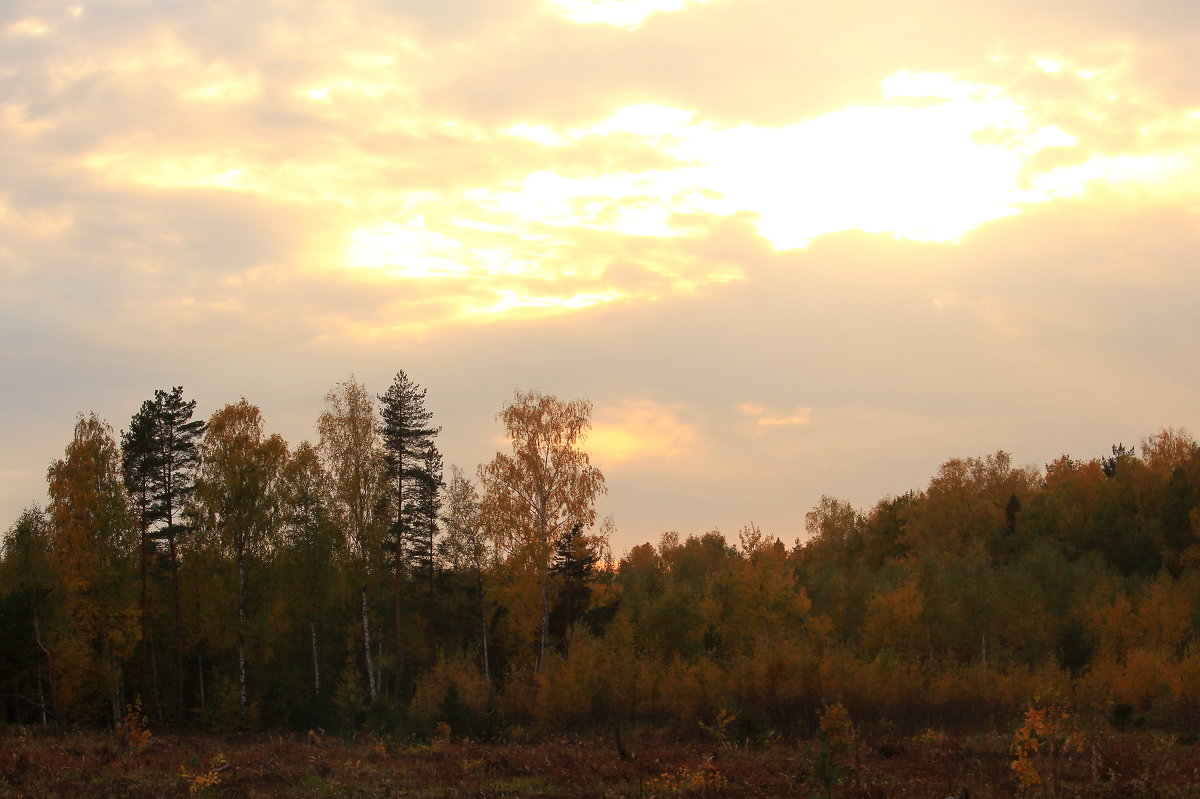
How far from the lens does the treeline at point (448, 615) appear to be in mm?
42969

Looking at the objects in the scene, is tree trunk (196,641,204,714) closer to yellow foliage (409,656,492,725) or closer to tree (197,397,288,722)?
tree (197,397,288,722)

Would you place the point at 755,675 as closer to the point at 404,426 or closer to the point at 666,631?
the point at 666,631

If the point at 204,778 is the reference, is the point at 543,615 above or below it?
above

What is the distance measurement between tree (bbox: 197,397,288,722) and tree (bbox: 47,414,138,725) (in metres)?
4.23

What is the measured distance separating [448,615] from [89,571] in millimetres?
18878

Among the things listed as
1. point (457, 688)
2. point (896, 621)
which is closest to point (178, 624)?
point (457, 688)

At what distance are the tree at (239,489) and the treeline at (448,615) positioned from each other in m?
0.11

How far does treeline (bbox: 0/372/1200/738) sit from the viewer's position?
43.0 m

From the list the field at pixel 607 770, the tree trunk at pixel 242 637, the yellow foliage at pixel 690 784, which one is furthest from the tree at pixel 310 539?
the yellow foliage at pixel 690 784

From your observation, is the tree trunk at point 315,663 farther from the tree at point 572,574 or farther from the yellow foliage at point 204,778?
the yellow foliage at point 204,778

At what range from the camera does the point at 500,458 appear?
172ft

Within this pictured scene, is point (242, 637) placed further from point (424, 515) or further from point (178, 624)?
point (424, 515)

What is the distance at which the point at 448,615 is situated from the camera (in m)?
55.8

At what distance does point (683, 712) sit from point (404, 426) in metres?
18.4
